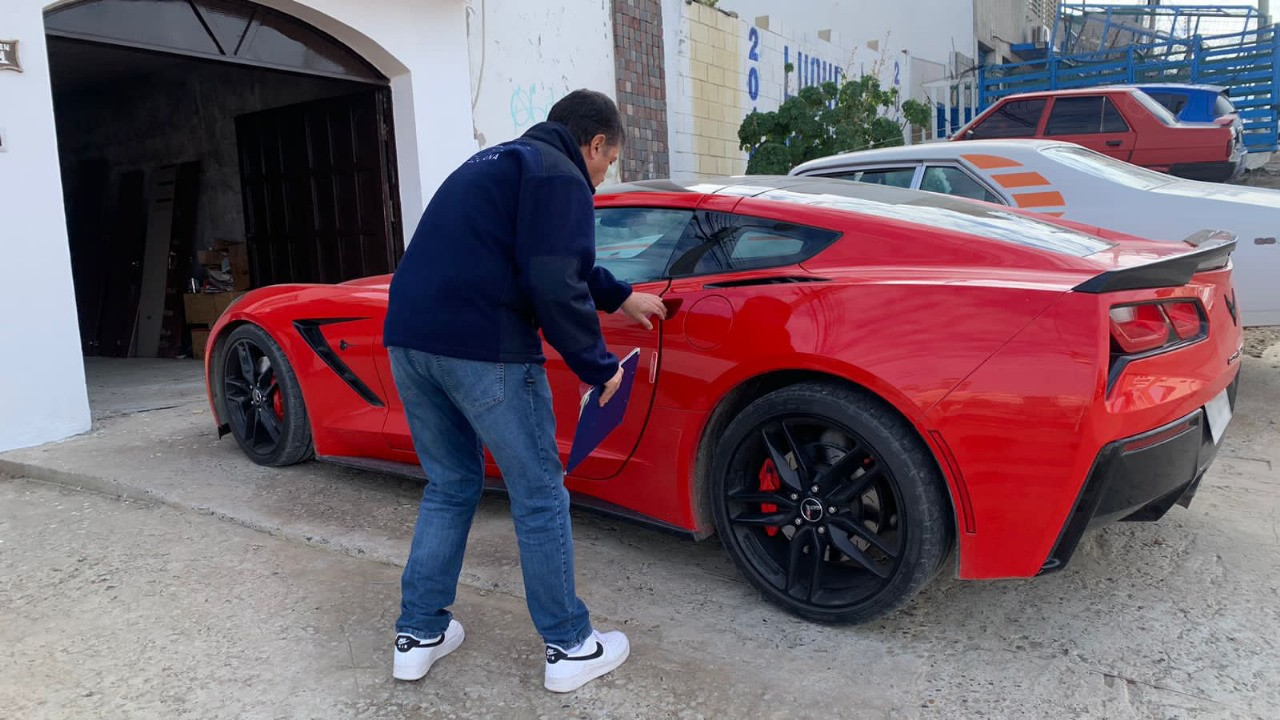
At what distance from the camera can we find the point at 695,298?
117 inches

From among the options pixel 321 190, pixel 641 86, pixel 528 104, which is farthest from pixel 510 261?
pixel 641 86

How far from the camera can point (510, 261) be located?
2.36 m

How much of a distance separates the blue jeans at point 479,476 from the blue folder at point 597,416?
18 cm

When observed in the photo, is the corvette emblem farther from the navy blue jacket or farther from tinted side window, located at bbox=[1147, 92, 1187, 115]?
tinted side window, located at bbox=[1147, 92, 1187, 115]

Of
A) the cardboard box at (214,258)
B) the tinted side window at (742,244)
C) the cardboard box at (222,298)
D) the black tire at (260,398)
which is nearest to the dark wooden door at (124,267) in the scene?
the cardboard box at (214,258)

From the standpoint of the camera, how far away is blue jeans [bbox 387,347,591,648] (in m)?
2.40

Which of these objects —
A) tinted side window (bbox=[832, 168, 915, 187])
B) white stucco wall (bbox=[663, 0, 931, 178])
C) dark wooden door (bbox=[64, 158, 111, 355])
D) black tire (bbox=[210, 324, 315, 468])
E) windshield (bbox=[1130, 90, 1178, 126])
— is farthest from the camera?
white stucco wall (bbox=[663, 0, 931, 178])

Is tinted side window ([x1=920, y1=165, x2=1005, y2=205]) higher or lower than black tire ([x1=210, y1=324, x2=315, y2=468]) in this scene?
higher

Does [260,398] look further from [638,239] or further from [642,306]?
[642,306]

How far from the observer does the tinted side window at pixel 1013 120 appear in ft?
35.4

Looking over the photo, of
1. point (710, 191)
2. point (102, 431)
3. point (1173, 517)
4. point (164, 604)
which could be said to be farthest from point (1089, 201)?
point (102, 431)

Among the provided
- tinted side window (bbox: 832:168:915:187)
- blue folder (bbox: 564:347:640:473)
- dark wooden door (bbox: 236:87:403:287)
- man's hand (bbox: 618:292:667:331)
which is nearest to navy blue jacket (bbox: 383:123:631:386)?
blue folder (bbox: 564:347:640:473)

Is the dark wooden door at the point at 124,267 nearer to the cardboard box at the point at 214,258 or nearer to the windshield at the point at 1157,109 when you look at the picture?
the cardboard box at the point at 214,258

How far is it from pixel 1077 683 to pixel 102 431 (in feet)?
17.0
